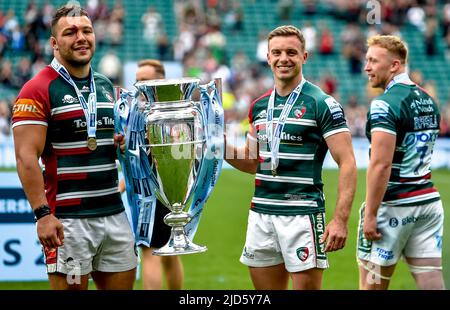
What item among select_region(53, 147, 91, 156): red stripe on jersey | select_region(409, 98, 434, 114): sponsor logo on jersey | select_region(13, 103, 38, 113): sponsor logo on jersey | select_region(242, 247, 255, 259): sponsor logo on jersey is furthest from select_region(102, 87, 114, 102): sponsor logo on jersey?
select_region(409, 98, 434, 114): sponsor logo on jersey

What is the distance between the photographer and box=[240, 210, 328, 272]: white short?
16.6ft

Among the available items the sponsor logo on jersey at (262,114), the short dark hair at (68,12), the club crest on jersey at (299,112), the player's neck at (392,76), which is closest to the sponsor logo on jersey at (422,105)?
the player's neck at (392,76)

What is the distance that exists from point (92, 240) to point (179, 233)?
1.50 feet

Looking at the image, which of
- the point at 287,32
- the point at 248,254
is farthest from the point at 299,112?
the point at 248,254

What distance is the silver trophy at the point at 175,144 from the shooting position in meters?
4.68

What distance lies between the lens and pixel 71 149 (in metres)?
4.93

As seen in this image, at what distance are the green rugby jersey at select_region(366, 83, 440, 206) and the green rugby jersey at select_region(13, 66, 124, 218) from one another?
1562 millimetres

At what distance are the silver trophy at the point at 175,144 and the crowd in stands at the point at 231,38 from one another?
652 inches

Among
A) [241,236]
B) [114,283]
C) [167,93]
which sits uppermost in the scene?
[167,93]

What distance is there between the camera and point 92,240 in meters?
4.96

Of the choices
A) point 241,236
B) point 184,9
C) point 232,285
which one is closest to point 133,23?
point 184,9

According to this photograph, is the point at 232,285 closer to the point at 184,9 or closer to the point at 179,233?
the point at 179,233

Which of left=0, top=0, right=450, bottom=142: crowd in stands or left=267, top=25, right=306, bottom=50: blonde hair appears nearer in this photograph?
left=267, top=25, right=306, bottom=50: blonde hair

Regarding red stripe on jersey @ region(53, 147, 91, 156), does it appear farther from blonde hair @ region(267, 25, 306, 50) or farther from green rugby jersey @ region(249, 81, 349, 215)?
blonde hair @ region(267, 25, 306, 50)
